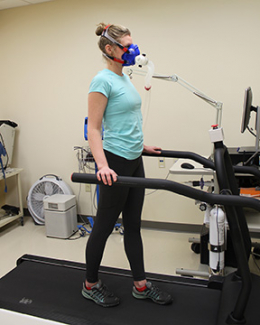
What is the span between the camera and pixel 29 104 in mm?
3652

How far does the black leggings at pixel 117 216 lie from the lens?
61.5 inches

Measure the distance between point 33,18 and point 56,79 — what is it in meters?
0.71

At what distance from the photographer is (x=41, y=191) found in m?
3.62

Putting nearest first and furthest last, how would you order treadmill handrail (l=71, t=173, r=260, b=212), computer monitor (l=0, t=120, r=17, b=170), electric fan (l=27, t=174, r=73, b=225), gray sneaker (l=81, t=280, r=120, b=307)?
treadmill handrail (l=71, t=173, r=260, b=212)
gray sneaker (l=81, t=280, r=120, b=307)
computer monitor (l=0, t=120, r=17, b=170)
electric fan (l=27, t=174, r=73, b=225)

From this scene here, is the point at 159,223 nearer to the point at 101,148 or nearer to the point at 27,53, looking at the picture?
→ the point at 101,148

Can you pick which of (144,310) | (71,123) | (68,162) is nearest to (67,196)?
(68,162)

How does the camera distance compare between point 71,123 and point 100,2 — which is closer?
point 100,2

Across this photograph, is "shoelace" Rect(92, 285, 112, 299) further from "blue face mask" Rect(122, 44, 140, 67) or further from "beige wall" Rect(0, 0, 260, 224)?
"beige wall" Rect(0, 0, 260, 224)

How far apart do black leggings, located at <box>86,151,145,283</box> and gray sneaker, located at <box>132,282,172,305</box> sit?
0.25 feet

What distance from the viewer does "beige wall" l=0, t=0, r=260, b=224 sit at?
290 cm

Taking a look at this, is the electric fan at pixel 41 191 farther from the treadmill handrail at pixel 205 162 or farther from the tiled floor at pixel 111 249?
the treadmill handrail at pixel 205 162

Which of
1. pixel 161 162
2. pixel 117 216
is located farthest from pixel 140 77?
pixel 117 216

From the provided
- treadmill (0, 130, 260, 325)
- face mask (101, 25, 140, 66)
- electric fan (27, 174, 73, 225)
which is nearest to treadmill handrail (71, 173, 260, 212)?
treadmill (0, 130, 260, 325)

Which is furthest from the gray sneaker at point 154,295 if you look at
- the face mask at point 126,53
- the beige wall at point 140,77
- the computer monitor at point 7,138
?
the computer monitor at point 7,138
